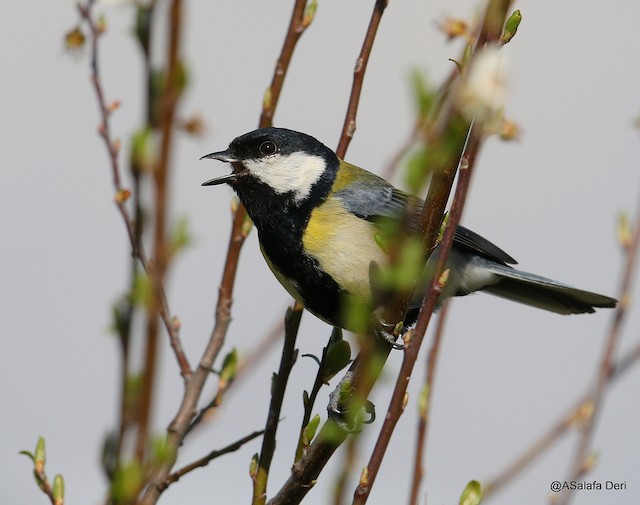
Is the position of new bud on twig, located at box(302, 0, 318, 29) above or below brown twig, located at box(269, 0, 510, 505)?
above

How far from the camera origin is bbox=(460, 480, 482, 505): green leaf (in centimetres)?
194

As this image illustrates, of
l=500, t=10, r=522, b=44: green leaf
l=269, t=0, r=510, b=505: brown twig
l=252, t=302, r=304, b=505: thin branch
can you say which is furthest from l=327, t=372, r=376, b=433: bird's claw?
l=500, t=10, r=522, b=44: green leaf

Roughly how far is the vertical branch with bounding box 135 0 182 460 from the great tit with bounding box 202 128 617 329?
7.67ft

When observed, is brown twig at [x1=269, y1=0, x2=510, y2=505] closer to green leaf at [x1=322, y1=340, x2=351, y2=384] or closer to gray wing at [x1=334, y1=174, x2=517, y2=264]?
green leaf at [x1=322, y1=340, x2=351, y2=384]

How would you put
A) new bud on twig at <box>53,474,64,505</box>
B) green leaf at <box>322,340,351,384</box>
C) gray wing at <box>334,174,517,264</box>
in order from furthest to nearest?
gray wing at <box>334,174,517,264</box> < green leaf at <box>322,340,351,384</box> < new bud on twig at <box>53,474,64,505</box>

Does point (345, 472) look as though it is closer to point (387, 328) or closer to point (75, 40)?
point (387, 328)

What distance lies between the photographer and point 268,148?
387cm

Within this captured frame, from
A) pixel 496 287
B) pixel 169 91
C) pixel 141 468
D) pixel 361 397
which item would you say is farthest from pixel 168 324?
pixel 496 287

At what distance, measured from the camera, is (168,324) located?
105 inches

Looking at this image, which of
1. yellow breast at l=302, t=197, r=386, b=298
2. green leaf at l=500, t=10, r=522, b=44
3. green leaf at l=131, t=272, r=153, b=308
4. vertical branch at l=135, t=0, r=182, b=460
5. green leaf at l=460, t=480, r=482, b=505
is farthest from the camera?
yellow breast at l=302, t=197, r=386, b=298

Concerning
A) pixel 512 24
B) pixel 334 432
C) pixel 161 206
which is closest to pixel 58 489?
pixel 334 432

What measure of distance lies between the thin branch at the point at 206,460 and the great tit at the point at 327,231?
1117 mm

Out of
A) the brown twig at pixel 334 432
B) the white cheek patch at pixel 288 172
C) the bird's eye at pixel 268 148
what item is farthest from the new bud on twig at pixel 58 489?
the bird's eye at pixel 268 148

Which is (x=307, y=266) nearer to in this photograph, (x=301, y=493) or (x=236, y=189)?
(x=236, y=189)
